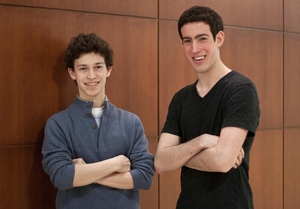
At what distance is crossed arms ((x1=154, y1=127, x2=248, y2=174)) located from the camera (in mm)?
1966

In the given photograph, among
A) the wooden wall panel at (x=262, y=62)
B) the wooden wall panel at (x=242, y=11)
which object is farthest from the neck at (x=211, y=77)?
the wooden wall panel at (x=262, y=62)

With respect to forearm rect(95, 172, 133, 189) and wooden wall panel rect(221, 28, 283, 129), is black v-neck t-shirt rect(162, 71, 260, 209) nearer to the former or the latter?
forearm rect(95, 172, 133, 189)

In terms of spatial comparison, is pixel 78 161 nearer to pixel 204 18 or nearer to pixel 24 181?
pixel 24 181

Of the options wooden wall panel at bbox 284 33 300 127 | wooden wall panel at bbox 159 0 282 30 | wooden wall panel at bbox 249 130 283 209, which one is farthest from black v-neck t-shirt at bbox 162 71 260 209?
wooden wall panel at bbox 284 33 300 127

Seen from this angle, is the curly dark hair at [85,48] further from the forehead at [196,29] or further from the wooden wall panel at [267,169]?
the wooden wall panel at [267,169]

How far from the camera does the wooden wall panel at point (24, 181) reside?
8.66 ft

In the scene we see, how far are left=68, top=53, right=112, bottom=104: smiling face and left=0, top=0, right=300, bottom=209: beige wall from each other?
0.33m

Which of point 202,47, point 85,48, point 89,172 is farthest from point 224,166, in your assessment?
point 85,48

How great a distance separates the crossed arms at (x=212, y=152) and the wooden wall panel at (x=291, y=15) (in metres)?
2.46

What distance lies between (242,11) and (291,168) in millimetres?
1607

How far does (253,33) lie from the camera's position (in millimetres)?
3883

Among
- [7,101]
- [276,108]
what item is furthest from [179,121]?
[276,108]

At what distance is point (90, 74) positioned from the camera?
2480 mm

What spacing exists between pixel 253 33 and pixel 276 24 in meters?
0.32
